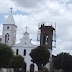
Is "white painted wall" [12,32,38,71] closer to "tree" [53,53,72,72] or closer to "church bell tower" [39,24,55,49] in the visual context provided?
"church bell tower" [39,24,55,49]

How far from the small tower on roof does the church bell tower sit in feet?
32.5

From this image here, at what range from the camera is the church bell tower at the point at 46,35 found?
90.6 m

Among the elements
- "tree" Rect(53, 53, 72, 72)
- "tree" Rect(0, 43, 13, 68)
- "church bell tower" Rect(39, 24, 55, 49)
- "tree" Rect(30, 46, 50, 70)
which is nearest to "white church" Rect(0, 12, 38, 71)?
"church bell tower" Rect(39, 24, 55, 49)

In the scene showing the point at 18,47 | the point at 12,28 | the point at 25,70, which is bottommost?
the point at 25,70

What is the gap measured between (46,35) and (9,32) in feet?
42.3

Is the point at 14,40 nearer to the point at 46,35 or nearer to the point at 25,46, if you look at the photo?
the point at 25,46

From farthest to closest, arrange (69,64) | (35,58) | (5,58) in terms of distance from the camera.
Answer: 1. (69,64)
2. (35,58)
3. (5,58)

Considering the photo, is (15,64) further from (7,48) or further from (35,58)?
(7,48)

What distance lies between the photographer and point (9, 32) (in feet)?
317

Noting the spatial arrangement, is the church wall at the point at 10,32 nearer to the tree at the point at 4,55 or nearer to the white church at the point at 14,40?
the white church at the point at 14,40

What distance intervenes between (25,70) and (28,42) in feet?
32.4

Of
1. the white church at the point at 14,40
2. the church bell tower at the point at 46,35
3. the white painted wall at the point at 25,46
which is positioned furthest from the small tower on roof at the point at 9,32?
the church bell tower at the point at 46,35

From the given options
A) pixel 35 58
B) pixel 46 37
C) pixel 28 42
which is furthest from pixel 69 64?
pixel 28 42

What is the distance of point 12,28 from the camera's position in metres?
97.2
